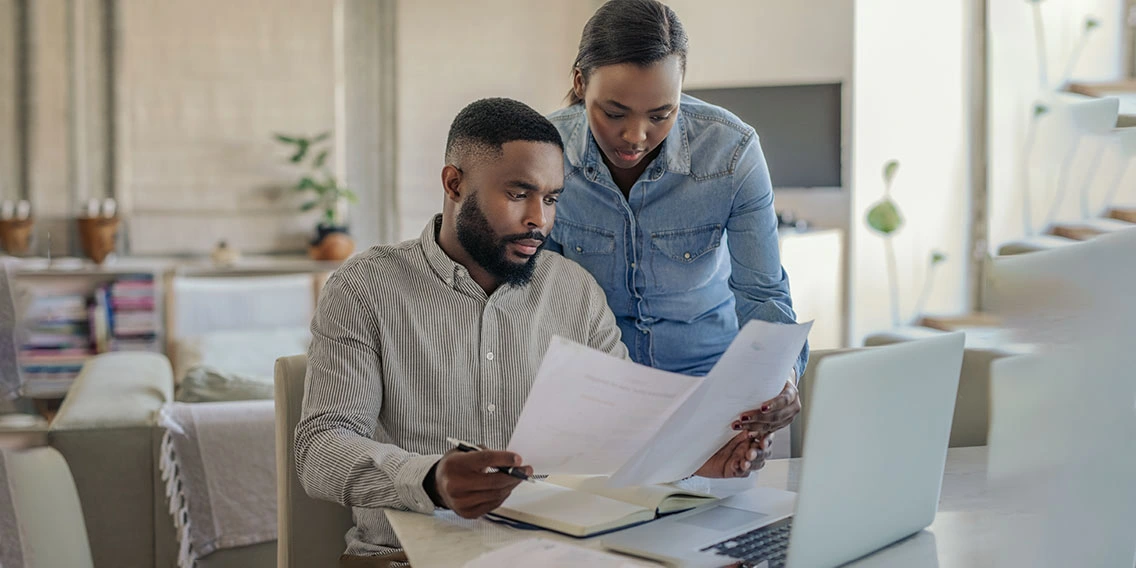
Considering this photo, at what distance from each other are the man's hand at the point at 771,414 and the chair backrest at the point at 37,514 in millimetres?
796

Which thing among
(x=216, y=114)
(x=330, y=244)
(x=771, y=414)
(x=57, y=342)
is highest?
(x=216, y=114)

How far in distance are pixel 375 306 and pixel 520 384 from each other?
0.24 meters

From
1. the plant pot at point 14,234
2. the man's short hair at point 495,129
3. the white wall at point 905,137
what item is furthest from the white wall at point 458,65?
the man's short hair at point 495,129

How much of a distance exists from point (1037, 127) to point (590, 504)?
33.2 inches

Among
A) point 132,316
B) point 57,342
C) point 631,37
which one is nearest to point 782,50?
point 132,316

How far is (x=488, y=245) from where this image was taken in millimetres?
1505

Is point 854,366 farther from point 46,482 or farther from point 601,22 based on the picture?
point 46,482

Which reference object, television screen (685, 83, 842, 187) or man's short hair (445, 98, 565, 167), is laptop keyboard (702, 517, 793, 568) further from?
television screen (685, 83, 842, 187)

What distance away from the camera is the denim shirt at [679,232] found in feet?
5.37

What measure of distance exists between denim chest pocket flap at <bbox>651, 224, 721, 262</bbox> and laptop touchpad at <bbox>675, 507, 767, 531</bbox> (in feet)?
1.95

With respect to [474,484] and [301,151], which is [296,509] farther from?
[301,151]

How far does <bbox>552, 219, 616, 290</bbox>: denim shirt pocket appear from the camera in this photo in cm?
170

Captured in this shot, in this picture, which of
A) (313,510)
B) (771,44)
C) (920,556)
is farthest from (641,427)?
(771,44)

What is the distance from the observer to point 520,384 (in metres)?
1.52
